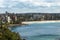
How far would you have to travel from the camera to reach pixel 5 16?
2025 cm

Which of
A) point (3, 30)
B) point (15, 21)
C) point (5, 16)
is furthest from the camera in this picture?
point (15, 21)

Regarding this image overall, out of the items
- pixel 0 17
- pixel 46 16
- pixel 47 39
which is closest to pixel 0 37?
pixel 47 39

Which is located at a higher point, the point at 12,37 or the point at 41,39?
the point at 12,37

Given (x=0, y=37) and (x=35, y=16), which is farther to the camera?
(x=35, y=16)

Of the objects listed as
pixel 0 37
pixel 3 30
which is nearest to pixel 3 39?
pixel 0 37

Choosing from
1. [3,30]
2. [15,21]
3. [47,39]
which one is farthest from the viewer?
[15,21]

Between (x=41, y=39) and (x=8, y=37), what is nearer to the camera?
(x=8, y=37)

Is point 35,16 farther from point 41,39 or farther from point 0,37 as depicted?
point 0,37

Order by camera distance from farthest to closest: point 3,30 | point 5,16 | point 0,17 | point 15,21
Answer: point 15,21 → point 5,16 → point 0,17 → point 3,30

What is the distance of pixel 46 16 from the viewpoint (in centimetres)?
1991

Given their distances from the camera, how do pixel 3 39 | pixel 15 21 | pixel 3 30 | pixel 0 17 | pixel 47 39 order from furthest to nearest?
pixel 15 21 < pixel 0 17 < pixel 47 39 < pixel 3 30 < pixel 3 39

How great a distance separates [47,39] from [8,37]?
→ 669 centimetres

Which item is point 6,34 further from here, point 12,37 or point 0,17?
point 0,17

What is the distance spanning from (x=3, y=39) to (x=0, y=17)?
1113cm
